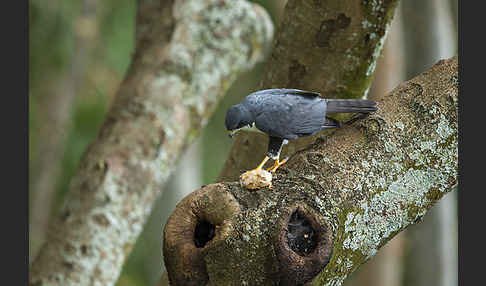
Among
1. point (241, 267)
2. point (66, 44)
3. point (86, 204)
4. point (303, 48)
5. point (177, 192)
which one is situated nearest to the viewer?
point (241, 267)

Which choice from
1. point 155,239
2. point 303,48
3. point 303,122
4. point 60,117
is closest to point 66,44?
point 60,117

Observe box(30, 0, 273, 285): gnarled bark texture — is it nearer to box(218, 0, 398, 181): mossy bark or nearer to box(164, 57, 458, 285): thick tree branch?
box(218, 0, 398, 181): mossy bark

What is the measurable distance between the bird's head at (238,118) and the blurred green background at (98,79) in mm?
2187

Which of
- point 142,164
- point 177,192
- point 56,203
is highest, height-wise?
point 142,164

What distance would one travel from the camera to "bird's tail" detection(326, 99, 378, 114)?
56.4 inches

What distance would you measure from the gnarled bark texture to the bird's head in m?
1.30

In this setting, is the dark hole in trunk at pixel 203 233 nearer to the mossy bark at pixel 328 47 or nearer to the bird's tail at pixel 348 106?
the bird's tail at pixel 348 106

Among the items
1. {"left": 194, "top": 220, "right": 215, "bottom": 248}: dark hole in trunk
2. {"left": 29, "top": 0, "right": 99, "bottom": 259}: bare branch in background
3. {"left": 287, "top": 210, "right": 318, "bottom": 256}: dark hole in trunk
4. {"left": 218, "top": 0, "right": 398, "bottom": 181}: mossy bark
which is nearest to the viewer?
{"left": 287, "top": 210, "right": 318, "bottom": 256}: dark hole in trunk

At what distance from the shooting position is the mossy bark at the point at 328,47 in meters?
1.80

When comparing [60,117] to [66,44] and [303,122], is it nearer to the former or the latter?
[66,44]

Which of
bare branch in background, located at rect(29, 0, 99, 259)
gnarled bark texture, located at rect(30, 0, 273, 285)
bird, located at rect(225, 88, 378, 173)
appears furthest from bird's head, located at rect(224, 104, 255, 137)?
bare branch in background, located at rect(29, 0, 99, 259)

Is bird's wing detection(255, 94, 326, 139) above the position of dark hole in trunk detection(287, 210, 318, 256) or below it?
above

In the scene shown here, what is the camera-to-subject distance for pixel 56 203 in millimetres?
7738

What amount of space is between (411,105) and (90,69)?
6381 millimetres
